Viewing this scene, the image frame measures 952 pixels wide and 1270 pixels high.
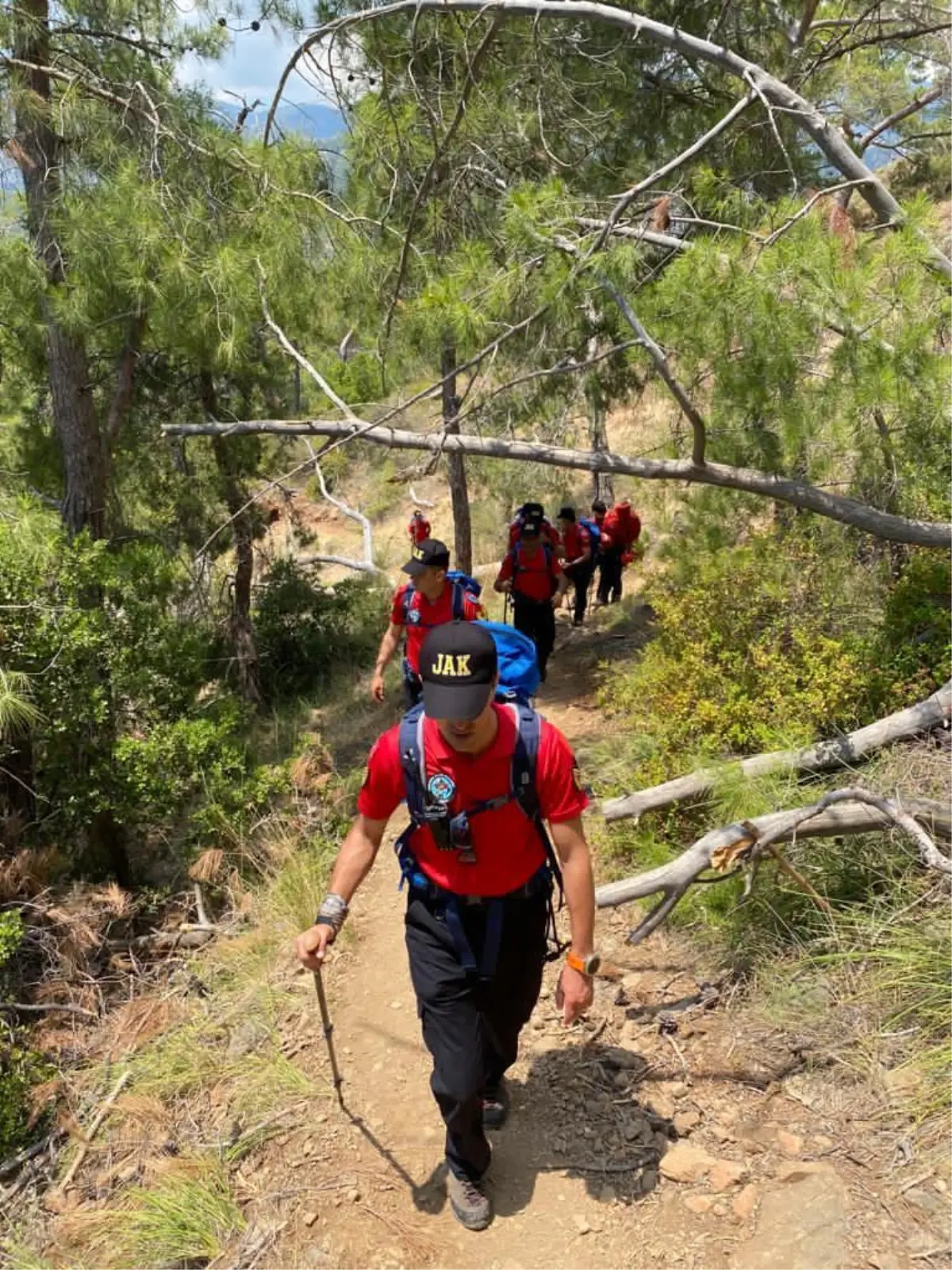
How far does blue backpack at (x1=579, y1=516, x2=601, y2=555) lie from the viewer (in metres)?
9.00

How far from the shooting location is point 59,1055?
454cm

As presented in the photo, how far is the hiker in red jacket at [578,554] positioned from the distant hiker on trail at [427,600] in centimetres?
338

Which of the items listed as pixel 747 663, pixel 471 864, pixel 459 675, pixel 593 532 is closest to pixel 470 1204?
pixel 471 864

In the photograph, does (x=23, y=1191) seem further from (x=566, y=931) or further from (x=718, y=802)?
(x=718, y=802)

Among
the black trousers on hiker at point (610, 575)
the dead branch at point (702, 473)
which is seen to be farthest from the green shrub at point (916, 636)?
the black trousers on hiker at point (610, 575)

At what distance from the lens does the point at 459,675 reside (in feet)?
7.25

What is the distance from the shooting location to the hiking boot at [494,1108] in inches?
121

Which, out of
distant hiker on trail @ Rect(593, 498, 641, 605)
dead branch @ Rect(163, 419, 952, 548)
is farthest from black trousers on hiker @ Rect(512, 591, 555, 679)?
distant hiker on trail @ Rect(593, 498, 641, 605)

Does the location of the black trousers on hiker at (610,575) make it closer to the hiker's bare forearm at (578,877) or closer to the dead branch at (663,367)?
the dead branch at (663,367)

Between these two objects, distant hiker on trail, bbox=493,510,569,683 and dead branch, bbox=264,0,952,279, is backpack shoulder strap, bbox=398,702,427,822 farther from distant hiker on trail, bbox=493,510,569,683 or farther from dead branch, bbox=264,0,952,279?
distant hiker on trail, bbox=493,510,569,683

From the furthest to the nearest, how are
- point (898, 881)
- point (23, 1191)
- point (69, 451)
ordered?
point (69, 451)
point (23, 1191)
point (898, 881)

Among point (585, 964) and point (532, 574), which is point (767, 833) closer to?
→ point (585, 964)

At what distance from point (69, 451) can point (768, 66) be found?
608 cm

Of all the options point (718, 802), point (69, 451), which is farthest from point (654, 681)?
point (69, 451)
